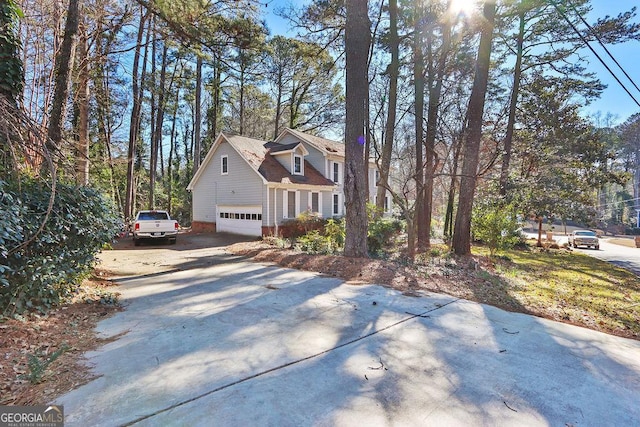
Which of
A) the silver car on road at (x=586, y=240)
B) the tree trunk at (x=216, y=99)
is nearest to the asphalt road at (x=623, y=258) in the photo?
the silver car on road at (x=586, y=240)

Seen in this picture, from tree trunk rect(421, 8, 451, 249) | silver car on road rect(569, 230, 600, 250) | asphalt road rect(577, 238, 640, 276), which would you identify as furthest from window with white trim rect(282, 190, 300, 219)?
silver car on road rect(569, 230, 600, 250)

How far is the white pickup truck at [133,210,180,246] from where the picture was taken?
1316cm

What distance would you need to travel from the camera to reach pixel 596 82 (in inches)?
659

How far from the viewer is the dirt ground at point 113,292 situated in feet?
9.10

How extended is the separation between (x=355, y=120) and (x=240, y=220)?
32.9 feet

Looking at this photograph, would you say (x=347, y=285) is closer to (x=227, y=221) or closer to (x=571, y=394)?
(x=571, y=394)

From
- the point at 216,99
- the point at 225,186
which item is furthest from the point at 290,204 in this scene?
the point at 216,99

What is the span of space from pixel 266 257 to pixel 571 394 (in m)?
8.09

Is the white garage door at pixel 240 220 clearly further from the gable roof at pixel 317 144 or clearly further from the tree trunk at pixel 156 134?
the gable roof at pixel 317 144

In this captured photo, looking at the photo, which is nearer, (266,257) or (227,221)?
(266,257)

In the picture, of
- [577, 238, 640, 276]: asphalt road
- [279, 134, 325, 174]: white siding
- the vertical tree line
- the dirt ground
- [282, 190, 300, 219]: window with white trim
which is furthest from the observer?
[279, 134, 325, 174]: white siding

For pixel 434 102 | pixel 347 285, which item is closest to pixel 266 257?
pixel 347 285

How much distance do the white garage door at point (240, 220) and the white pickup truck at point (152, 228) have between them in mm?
3706

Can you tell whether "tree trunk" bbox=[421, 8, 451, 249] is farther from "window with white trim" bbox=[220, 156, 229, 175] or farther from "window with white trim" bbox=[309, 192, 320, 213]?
"window with white trim" bbox=[220, 156, 229, 175]
